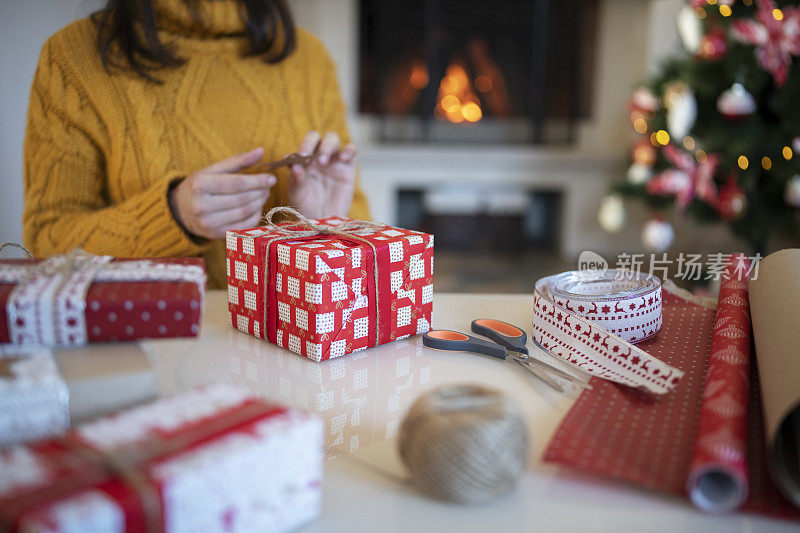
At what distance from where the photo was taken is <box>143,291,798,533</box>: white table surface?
40 cm

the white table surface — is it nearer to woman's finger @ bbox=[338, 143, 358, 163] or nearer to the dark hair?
woman's finger @ bbox=[338, 143, 358, 163]

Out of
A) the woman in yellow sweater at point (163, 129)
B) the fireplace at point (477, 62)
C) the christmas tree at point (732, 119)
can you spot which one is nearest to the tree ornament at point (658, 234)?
the christmas tree at point (732, 119)

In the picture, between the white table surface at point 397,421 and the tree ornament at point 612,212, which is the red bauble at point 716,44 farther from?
the white table surface at point 397,421

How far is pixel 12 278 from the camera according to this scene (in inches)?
19.0

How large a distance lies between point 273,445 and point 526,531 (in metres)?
0.16

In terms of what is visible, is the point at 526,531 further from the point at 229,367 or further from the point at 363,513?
the point at 229,367

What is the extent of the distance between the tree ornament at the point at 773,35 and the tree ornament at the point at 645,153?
57cm

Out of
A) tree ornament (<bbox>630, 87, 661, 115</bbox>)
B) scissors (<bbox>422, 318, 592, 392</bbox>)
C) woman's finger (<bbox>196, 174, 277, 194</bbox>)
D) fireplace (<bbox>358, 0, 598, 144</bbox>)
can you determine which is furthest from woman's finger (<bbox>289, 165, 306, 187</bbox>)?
fireplace (<bbox>358, 0, 598, 144</bbox>)

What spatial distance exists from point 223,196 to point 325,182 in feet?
0.67

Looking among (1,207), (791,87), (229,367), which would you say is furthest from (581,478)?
(791,87)

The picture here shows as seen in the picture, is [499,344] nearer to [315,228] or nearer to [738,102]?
[315,228]

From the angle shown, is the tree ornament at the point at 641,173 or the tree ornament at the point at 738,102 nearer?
the tree ornament at the point at 738,102

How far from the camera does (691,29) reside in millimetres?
2463

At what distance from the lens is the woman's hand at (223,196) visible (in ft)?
2.76
